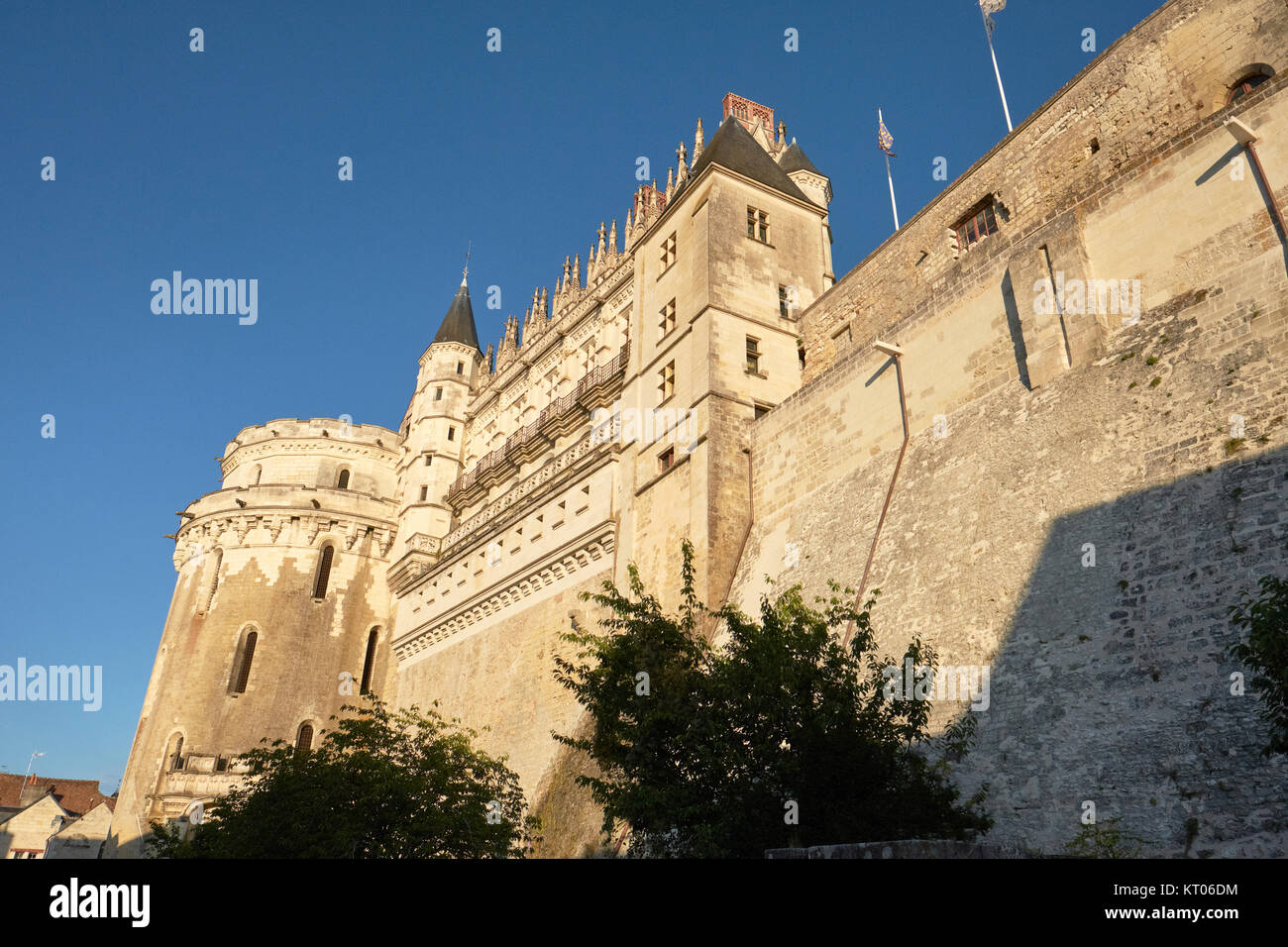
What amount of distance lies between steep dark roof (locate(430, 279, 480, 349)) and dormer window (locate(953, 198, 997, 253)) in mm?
30519

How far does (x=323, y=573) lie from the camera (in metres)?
41.6

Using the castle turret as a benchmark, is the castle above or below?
below

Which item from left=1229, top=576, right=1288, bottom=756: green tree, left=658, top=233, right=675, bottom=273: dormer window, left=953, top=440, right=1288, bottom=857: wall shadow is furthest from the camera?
left=658, top=233, right=675, bottom=273: dormer window

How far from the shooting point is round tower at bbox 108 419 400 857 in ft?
120

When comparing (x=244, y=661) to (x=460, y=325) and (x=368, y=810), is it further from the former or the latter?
(x=368, y=810)

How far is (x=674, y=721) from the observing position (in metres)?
12.1

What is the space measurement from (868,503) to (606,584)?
6.19m

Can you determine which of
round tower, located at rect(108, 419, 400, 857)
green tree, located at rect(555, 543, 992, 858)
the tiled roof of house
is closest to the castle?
round tower, located at rect(108, 419, 400, 857)

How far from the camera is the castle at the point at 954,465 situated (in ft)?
35.8

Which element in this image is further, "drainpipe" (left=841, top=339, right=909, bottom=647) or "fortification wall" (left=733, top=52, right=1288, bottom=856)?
"drainpipe" (left=841, top=339, right=909, bottom=647)

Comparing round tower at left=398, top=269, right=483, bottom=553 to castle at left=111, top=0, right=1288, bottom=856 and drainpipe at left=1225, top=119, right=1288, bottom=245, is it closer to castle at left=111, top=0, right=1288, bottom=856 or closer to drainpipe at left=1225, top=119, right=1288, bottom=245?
castle at left=111, top=0, right=1288, bottom=856

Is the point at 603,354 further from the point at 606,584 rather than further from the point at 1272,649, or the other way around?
the point at 1272,649

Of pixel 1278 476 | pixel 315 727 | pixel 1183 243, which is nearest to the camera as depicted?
pixel 1278 476
